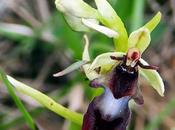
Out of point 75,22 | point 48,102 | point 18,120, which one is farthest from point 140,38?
point 18,120

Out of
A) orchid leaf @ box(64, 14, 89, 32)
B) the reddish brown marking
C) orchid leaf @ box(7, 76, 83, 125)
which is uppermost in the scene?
orchid leaf @ box(64, 14, 89, 32)

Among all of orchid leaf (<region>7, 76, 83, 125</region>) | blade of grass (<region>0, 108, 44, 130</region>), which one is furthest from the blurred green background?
orchid leaf (<region>7, 76, 83, 125</region>)

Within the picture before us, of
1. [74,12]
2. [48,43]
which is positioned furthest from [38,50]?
[74,12]

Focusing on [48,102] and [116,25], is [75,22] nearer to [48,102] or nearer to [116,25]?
[116,25]

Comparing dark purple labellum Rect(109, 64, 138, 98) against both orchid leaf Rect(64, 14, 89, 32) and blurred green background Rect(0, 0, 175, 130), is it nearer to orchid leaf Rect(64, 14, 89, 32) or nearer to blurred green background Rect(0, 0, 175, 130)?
orchid leaf Rect(64, 14, 89, 32)

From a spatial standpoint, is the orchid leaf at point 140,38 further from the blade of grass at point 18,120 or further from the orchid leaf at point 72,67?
the blade of grass at point 18,120
